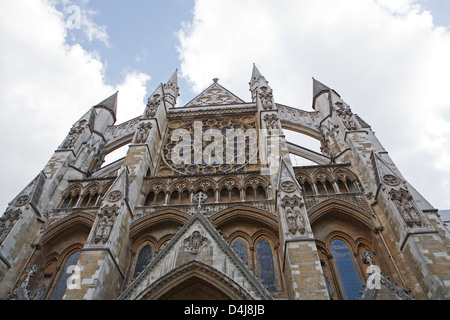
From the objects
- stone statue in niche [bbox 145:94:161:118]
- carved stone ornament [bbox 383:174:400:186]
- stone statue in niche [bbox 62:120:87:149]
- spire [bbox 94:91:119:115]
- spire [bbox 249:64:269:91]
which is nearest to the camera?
carved stone ornament [bbox 383:174:400:186]

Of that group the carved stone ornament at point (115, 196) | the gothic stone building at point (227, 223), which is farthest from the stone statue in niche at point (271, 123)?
the carved stone ornament at point (115, 196)

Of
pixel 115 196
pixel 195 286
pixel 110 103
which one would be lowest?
pixel 195 286

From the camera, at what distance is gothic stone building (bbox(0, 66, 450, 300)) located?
333 inches

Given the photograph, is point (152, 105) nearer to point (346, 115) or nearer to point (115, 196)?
point (115, 196)

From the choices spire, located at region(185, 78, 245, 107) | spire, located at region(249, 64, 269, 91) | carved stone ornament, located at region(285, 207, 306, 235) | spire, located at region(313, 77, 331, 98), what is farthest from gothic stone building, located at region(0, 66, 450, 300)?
spire, located at region(185, 78, 245, 107)

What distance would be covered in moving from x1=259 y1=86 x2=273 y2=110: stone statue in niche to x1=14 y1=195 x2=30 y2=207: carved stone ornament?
35.4 ft

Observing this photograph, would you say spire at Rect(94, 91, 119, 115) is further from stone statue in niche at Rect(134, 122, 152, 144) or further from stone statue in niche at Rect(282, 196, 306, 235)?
stone statue in niche at Rect(282, 196, 306, 235)

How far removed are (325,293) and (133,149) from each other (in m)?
9.44

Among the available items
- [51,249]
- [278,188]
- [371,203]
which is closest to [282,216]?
[278,188]

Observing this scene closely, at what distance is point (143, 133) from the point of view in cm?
1457

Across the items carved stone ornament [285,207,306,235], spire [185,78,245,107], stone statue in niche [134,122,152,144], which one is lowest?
carved stone ornament [285,207,306,235]

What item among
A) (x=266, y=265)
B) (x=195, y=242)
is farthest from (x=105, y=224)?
(x=266, y=265)

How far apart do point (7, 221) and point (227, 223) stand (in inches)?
295

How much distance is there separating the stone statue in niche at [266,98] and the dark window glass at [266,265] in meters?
7.21
